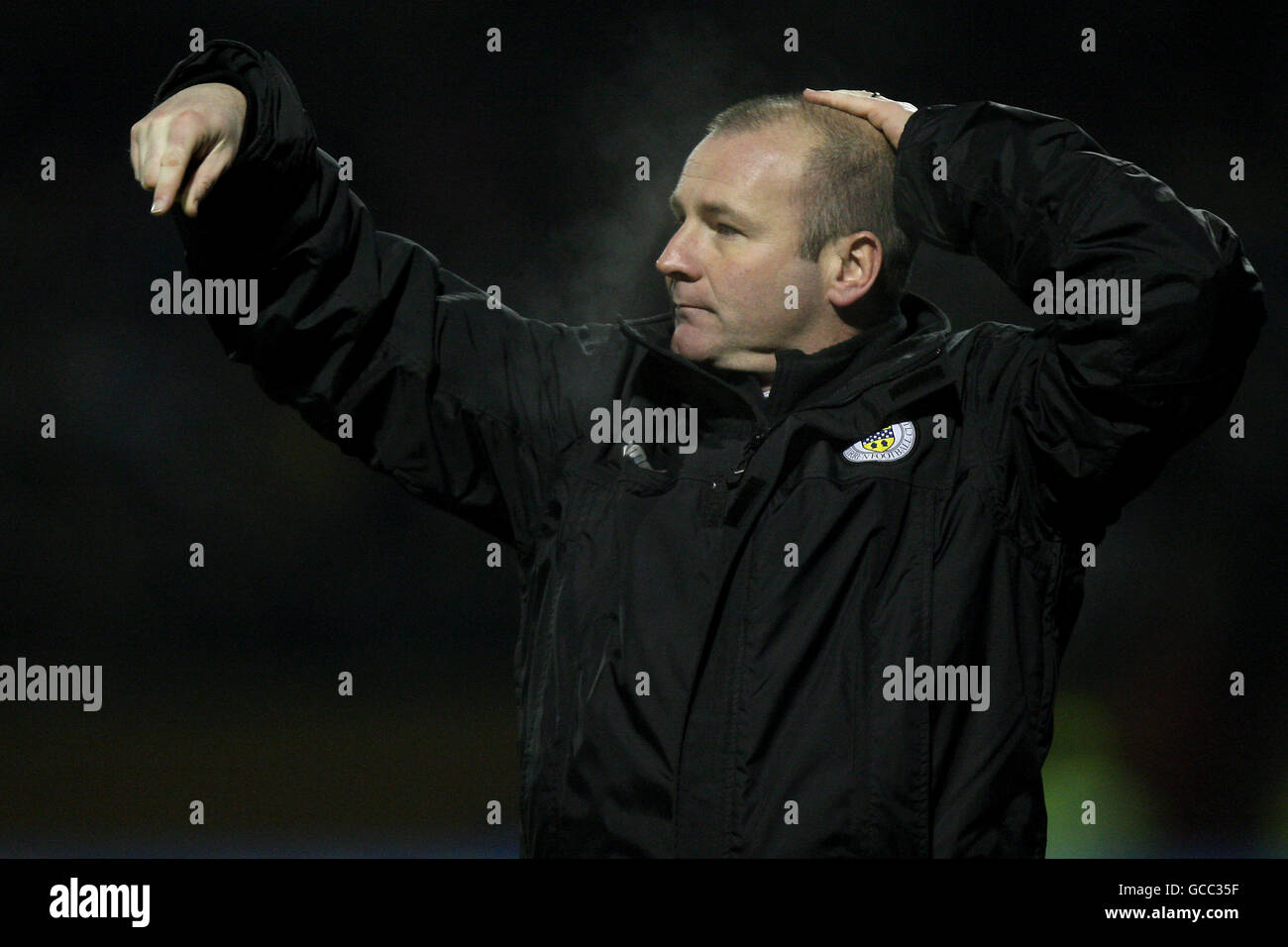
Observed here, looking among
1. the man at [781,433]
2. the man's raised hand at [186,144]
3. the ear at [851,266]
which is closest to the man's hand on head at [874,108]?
the man at [781,433]

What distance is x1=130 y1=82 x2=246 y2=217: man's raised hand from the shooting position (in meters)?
1.65

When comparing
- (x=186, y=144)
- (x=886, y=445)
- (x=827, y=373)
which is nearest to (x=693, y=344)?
(x=827, y=373)

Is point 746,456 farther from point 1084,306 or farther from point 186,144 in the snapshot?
point 186,144

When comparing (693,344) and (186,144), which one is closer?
(186,144)

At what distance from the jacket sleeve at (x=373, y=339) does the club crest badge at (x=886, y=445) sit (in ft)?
1.07

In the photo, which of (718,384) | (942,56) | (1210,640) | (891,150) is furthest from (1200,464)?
(718,384)

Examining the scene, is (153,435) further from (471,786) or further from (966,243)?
(966,243)

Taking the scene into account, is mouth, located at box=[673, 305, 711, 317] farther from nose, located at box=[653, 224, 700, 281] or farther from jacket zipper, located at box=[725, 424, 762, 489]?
jacket zipper, located at box=[725, 424, 762, 489]

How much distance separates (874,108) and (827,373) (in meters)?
0.34

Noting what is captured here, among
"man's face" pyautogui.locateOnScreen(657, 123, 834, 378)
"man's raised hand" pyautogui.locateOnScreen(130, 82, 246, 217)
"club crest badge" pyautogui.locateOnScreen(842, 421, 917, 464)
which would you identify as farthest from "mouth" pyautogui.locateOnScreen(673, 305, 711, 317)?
"man's raised hand" pyautogui.locateOnScreen(130, 82, 246, 217)

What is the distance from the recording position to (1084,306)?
1738 millimetres

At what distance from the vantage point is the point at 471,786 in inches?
112

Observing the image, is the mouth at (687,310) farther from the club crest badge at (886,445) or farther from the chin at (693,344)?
the club crest badge at (886,445)
